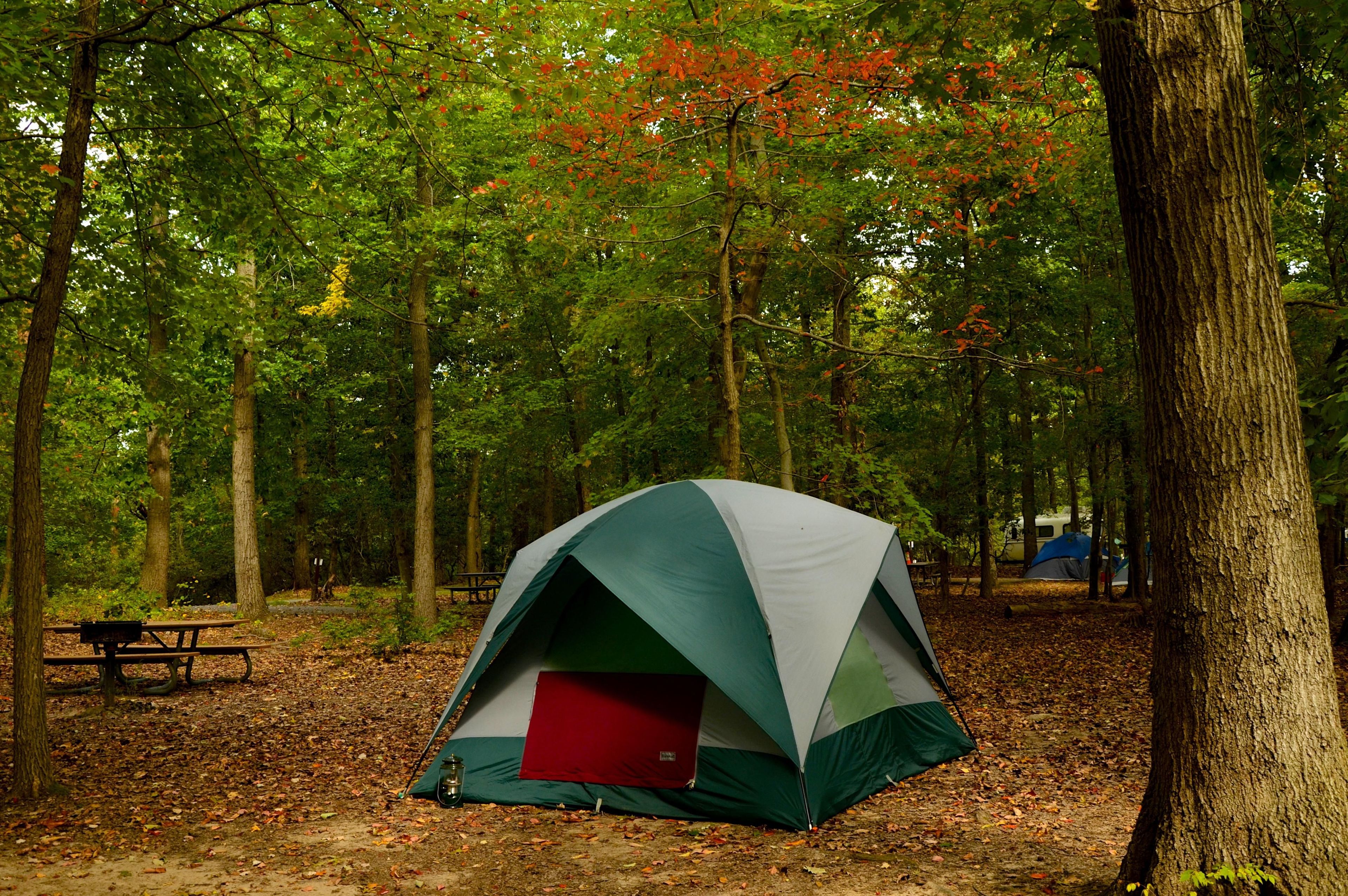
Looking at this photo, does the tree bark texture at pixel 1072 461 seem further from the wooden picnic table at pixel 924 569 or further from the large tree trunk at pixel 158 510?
the large tree trunk at pixel 158 510

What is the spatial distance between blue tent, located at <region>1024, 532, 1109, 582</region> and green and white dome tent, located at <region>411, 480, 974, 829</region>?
19364 millimetres

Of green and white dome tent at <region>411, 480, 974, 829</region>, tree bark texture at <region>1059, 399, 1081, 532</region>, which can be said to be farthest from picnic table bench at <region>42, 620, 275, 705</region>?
tree bark texture at <region>1059, 399, 1081, 532</region>

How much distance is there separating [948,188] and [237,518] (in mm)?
11902

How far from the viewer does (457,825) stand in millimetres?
5453

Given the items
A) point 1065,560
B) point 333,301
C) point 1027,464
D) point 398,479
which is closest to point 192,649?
point 333,301

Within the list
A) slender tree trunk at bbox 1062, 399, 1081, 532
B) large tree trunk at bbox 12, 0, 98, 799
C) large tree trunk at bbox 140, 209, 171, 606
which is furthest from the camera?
slender tree trunk at bbox 1062, 399, 1081, 532

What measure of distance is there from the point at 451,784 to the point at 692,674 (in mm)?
1581

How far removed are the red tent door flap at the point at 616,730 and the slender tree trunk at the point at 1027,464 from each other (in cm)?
Result: 1046

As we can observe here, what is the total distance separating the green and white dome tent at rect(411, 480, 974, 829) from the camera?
5621 millimetres

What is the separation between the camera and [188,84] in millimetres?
6859

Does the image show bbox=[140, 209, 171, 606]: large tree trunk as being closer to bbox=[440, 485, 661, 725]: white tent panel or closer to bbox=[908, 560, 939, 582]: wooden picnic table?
bbox=[440, 485, 661, 725]: white tent panel

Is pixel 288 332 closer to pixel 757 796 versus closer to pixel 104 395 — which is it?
pixel 104 395

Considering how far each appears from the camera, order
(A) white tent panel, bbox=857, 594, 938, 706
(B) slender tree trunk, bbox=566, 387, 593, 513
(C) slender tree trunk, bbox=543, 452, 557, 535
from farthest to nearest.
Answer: (C) slender tree trunk, bbox=543, 452, 557, 535
(B) slender tree trunk, bbox=566, 387, 593, 513
(A) white tent panel, bbox=857, 594, 938, 706

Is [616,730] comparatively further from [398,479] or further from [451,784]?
[398,479]
